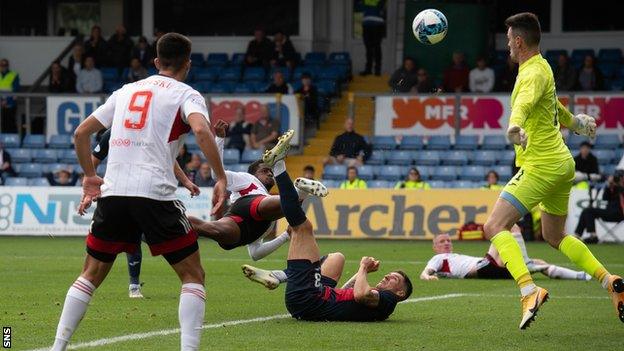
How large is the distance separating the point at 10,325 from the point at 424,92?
1841cm

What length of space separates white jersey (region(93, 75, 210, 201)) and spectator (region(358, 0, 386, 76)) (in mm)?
23605

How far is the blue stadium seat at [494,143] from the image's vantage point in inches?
1052

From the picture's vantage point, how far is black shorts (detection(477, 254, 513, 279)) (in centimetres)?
1531

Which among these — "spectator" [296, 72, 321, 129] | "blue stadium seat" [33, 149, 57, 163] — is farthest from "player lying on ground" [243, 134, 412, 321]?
"blue stadium seat" [33, 149, 57, 163]

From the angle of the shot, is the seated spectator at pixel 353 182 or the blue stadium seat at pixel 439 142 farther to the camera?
the blue stadium seat at pixel 439 142

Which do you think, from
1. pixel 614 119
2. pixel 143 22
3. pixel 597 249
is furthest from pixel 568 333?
pixel 143 22

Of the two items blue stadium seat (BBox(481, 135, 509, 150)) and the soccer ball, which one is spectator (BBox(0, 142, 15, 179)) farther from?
the soccer ball

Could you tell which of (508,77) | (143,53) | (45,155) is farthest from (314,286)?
(143,53)

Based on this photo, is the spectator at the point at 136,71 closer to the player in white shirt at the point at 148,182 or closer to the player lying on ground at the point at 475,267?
the player lying on ground at the point at 475,267

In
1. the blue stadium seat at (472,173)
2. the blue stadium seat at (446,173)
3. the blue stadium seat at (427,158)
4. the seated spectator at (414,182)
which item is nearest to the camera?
the seated spectator at (414,182)

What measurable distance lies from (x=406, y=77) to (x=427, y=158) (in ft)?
8.69

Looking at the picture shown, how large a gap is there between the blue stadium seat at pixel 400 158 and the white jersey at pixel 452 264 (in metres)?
11.4

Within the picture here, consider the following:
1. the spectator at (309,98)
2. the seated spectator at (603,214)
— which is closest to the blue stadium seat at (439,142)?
the spectator at (309,98)

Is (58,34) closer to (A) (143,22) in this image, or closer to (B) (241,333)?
(A) (143,22)
